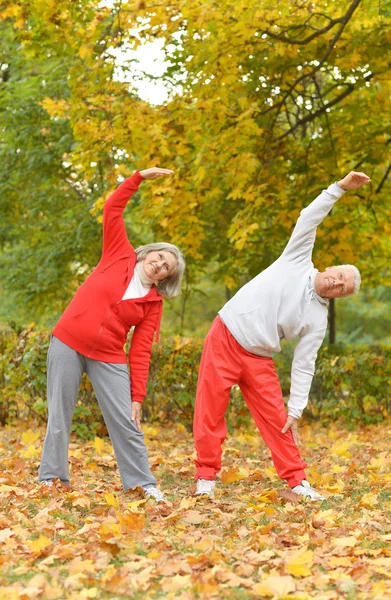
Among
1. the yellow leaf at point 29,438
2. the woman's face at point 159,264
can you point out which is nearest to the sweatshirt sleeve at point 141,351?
the woman's face at point 159,264

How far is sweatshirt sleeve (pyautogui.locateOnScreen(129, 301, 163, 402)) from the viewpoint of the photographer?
481 centimetres

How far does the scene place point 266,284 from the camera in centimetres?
483

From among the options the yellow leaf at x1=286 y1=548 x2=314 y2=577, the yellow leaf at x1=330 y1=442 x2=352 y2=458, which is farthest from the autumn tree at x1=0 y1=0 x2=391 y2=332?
the yellow leaf at x1=286 y1=548 x2=314 y2=577

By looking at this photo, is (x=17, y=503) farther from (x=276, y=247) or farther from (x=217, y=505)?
(x=276, y=247)

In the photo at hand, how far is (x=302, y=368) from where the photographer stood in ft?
16.1

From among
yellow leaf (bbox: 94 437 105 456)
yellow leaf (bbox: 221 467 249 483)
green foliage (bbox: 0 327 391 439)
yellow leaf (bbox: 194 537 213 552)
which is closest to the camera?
yellow leaf (bbox: 194 537 213 552)

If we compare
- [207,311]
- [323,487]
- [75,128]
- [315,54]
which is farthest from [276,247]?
[207,311]

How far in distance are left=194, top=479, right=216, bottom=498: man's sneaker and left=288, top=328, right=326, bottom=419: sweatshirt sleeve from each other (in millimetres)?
Result: 657

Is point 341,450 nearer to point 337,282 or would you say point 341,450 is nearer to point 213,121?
point 337,282

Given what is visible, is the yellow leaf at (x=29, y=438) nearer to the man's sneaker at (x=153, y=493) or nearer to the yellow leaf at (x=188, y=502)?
the man's sneaker at (x=153, y=493)

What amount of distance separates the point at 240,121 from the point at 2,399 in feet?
12.1

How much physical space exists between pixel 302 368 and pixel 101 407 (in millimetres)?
1246

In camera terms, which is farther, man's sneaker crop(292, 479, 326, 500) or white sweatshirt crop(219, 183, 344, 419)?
man's sneaker crop(292, 479, 326, 500)

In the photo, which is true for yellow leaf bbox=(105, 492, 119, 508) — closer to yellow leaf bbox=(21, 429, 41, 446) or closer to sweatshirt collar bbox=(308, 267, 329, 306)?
sweatshirt collar bbox=(308, 267, 329, 306)
